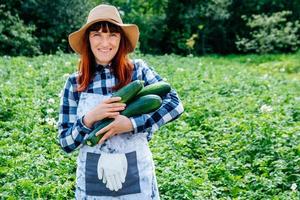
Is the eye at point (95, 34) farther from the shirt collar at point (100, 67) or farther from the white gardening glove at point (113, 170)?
the white gardening glove at point (113, 170)

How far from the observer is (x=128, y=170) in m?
3.00

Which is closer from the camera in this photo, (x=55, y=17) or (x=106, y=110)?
(x=106, y=110)

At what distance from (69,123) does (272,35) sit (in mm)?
21415

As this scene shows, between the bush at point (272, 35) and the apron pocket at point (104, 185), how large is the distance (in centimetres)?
2141

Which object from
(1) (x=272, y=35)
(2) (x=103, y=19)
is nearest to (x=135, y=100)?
(2) (x=103, y=19)

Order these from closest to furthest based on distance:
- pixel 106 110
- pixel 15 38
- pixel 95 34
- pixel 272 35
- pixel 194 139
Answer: pixel 106 110 < pixel 95 34 < pixel 194 139 < pixel 15 38 < pixel 272 35

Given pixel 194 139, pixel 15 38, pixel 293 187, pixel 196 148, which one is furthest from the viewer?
pixel 15 38

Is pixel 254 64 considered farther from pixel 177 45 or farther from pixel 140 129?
pixel 140 129

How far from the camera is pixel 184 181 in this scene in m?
5.02

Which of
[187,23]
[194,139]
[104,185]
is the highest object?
[187,23]

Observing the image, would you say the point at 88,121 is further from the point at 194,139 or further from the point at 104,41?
the point at 194,139

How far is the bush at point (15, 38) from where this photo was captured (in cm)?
1939

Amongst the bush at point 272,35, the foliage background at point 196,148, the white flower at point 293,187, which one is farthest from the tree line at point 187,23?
the white flower at point 293,187

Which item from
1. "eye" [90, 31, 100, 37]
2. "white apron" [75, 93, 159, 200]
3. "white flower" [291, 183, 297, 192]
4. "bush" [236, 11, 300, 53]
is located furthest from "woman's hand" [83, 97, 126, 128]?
"bush" [236, 11, 300, 53]
